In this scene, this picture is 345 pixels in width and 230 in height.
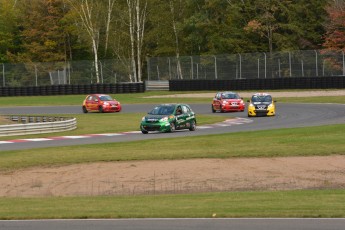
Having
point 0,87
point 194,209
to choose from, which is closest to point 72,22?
point 0,87

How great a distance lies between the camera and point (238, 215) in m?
13.1

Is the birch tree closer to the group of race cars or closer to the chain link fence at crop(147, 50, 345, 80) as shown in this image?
the chain link fence at crop(147, 50, 345, 80)

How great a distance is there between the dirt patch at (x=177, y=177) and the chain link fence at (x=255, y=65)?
44.1 metres

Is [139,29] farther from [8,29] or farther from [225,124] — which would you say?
[225,124]

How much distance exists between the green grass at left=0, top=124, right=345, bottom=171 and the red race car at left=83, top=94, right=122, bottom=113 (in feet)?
71.9

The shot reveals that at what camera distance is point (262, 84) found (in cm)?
6644

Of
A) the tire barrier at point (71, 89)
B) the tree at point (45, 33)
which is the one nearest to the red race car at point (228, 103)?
the tire barrier at point (71, 89)

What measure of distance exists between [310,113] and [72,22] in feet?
178

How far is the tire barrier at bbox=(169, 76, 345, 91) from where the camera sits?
208 feet

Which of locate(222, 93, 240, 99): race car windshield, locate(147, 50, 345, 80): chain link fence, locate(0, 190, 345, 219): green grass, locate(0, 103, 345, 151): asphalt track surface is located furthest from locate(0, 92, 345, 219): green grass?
locate(147, 50, 345, 80): chain link fence

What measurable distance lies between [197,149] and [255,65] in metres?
44.4

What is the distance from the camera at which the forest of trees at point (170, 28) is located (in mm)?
81688

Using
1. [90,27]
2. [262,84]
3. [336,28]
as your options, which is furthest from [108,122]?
[336,28]

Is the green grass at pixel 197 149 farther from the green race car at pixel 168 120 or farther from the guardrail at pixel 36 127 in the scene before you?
the guardrail at pixel 36 127
